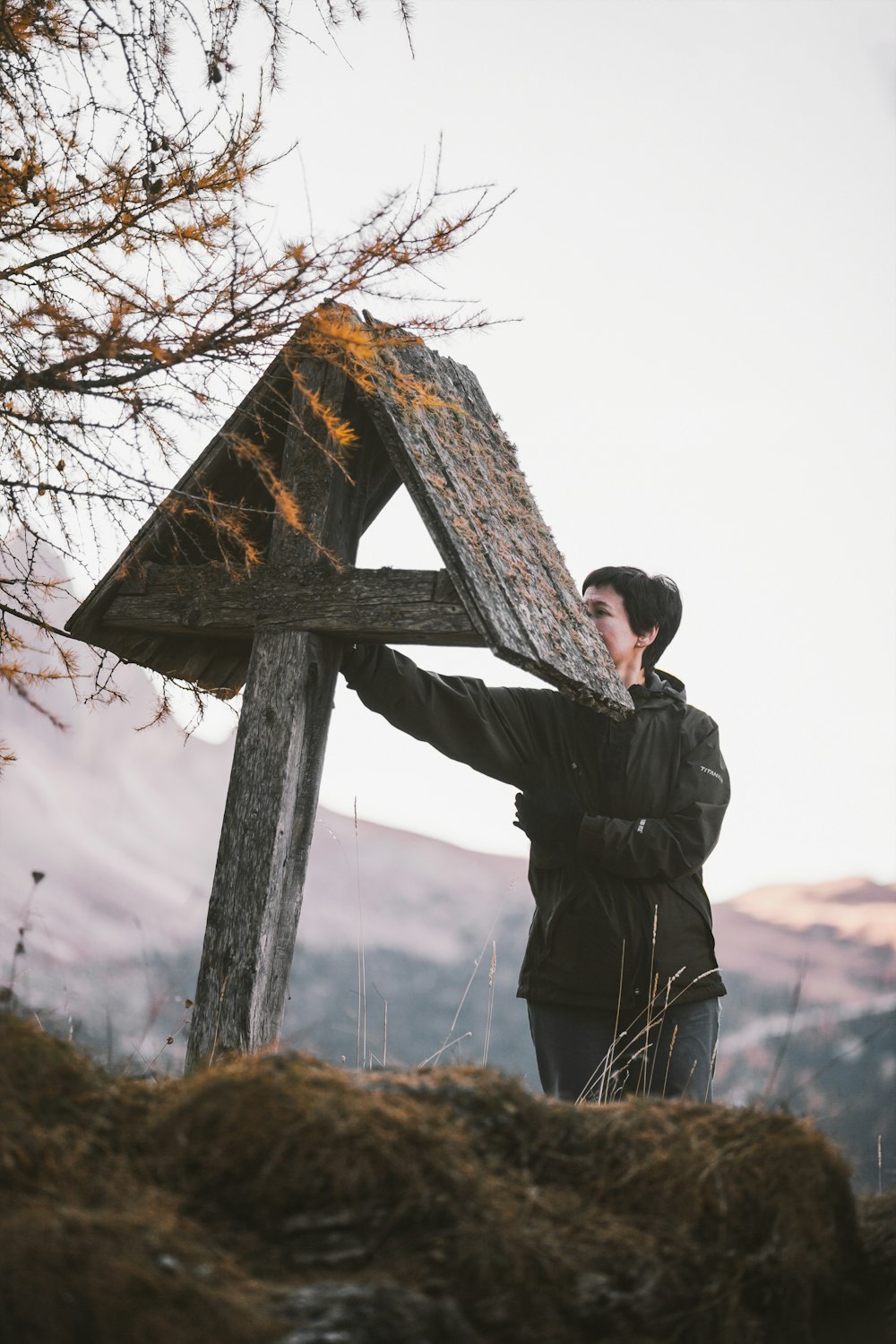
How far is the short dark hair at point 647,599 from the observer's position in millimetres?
4598

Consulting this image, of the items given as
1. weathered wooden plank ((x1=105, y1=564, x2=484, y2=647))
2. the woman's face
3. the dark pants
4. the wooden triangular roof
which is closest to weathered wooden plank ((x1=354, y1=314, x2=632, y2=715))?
the wooden triangular roof

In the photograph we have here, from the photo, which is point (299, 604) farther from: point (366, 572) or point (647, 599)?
point (647, 599)

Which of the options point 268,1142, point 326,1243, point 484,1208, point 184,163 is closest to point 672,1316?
point 484,1208

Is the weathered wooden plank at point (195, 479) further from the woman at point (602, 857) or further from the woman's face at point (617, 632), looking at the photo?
the woman's face at point (617, 632)

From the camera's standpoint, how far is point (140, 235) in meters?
3.37

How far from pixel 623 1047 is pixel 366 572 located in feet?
6.48

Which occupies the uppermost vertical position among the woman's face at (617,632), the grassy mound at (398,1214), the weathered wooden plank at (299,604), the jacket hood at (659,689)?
the woman's face at (617,632)

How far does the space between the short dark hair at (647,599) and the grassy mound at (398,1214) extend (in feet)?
8.67

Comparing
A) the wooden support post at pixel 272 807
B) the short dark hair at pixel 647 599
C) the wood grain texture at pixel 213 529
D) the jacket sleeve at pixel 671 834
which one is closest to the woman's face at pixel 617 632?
the short dark hair at pixel 647 599

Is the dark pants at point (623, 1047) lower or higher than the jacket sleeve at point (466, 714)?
lower

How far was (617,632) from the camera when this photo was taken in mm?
4570

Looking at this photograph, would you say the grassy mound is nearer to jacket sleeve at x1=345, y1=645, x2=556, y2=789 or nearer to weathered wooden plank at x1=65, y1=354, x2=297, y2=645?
jacket sleeve at x1=345, y1=645, x2=556, y2=789

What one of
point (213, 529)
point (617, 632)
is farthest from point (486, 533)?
point (617, 632)

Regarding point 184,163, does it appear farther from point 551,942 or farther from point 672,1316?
point 672,1316
